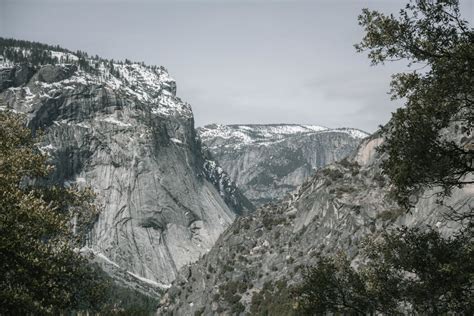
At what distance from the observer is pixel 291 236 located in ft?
468

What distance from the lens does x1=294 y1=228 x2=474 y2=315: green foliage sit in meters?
22.5

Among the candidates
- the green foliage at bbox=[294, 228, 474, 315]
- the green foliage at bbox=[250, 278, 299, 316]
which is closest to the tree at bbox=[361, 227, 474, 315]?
the green foliage at bbox=[294, 228, 474, 315]

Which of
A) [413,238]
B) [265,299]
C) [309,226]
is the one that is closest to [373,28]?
[413,238]

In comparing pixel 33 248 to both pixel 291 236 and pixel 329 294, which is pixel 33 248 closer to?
pixel 329 294

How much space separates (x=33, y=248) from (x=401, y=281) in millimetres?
23872

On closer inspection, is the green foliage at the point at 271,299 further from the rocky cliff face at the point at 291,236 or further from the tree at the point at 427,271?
the tree at the point at 427,271

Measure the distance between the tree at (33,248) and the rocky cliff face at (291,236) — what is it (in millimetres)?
82600

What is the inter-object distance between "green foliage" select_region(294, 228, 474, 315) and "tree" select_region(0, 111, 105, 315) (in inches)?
542

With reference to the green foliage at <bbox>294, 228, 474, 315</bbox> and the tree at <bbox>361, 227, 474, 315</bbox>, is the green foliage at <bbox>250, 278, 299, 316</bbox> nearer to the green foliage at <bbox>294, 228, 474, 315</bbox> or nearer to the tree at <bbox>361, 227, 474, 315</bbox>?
the green foliage at <bbox>294, 228, 474, 315</bbox>

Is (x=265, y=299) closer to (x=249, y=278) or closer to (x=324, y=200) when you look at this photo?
(x=249, y=278)

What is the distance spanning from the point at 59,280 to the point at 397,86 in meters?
18.8

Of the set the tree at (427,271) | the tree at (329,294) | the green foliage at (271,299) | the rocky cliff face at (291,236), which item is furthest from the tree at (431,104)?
the green foliage at (271,299)

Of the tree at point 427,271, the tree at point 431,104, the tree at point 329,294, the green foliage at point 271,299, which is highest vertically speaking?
the tree at point 431,104

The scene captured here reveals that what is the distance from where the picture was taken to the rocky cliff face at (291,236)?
11644 cm
